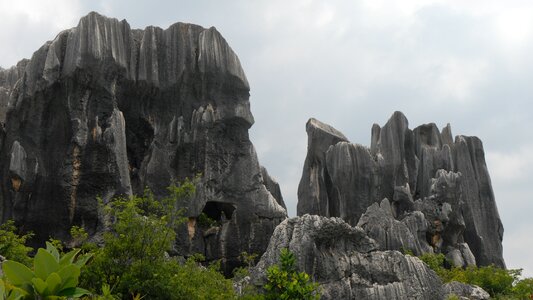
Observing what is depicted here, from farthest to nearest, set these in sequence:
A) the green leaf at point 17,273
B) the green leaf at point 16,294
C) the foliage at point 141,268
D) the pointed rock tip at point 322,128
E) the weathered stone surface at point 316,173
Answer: the pointed rock tip at point 322,128 → the weathered stone surface at point 316,173 → the foliage at point 141,268 → the green leaf at point 17,273 → the green leaf at point 16,294

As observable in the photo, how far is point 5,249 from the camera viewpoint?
870 inches

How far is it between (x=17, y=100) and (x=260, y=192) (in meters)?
12.4

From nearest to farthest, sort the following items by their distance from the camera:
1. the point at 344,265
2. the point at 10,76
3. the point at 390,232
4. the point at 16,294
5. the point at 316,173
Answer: the point at 16,294, the point at 344,265, the point at 10,76, the point at 390,232, the point at 316,173

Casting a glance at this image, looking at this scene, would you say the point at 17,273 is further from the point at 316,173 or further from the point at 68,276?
the point at 316,173

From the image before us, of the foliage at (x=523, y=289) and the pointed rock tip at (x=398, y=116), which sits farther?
Answer: the pointed rock tip at (x=398, y=116)

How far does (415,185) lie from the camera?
160ft

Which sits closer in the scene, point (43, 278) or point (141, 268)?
point (43, 278)

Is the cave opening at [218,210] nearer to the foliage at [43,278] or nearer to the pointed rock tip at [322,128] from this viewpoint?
the pointed rock tip at [322,128]

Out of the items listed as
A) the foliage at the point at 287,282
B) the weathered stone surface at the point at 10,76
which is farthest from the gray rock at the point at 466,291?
the weathered stone surface at the point at 10,76

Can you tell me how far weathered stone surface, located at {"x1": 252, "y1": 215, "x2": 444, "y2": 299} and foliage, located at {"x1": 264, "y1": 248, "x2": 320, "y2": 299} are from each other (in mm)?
698

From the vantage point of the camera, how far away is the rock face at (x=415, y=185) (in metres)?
43.9

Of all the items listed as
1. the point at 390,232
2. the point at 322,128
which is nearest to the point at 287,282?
the point at 390,232

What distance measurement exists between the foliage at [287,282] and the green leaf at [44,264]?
9.24 meters

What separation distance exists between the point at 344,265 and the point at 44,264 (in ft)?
40.9
